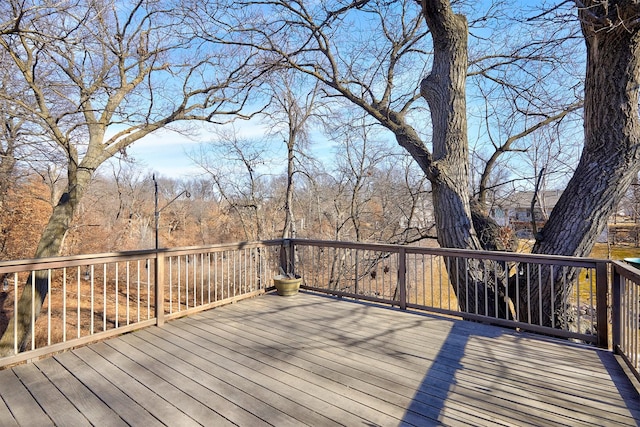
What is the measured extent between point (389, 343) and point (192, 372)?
5.58ft

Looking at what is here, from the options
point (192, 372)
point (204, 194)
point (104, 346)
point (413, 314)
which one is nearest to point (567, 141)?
point (413, 314)

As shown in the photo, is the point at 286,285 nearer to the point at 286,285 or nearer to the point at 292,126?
the point at 286,285

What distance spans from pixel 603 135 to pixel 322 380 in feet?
13.0

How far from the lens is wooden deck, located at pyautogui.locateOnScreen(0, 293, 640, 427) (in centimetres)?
194

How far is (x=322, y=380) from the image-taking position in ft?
7.74

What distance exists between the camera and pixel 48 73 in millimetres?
6660

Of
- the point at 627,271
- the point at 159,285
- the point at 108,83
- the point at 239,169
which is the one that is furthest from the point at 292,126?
the point at 627,271

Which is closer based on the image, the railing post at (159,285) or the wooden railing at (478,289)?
the wooden railing at (478,289)

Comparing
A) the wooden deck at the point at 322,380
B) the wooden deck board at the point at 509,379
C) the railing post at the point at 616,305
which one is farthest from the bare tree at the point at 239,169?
the railing post at the point at 616,305

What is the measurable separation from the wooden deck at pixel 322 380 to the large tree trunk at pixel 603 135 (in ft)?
4.70

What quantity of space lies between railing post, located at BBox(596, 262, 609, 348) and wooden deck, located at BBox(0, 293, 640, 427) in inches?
7.4

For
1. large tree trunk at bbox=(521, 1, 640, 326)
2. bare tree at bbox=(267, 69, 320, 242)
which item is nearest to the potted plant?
large tree trunk at bbox=(521, 1, 640, 326)

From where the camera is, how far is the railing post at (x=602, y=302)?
294 cm

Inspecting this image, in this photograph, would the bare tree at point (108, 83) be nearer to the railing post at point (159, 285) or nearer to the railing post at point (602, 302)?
the railing post at point (159, 285)
